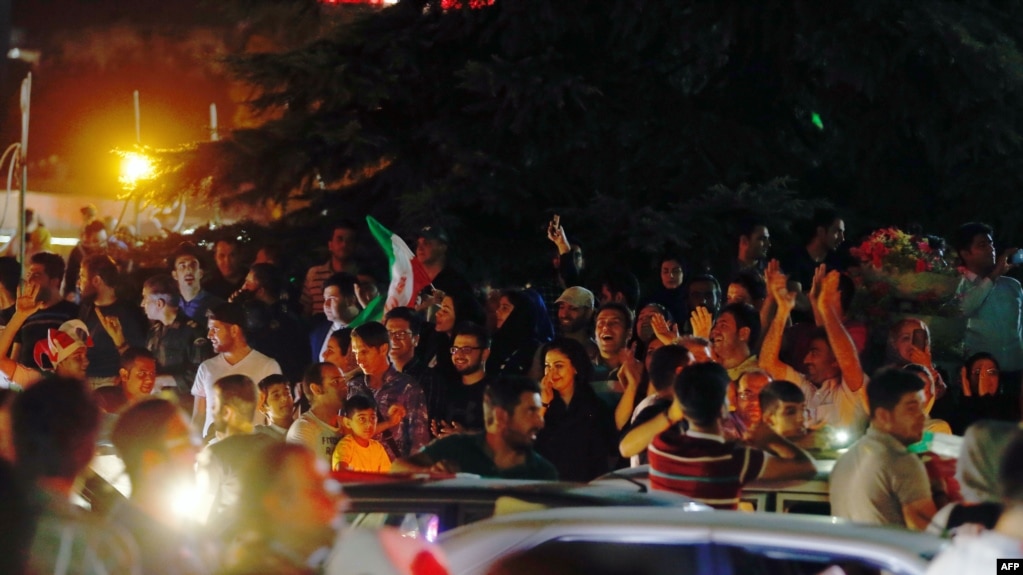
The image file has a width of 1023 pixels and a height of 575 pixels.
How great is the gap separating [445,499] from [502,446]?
131 centimetres

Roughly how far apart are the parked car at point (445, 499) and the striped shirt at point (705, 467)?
0.50 metres

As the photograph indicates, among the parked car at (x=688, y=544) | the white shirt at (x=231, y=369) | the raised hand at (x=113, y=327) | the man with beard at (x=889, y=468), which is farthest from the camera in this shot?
the raised hand at (x=113, y=327)

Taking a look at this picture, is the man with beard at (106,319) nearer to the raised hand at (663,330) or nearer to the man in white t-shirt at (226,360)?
the man in white t-shirt at (226,360)

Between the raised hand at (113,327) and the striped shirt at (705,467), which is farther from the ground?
the raised hand at (113,327)

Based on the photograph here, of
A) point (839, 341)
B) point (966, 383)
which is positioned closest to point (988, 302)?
point (966, 383)

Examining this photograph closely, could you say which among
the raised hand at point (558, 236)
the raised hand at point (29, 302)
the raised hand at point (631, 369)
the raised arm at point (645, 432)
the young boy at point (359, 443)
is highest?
the raised hand at point (558, 236)

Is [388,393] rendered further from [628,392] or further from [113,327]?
[113,327]

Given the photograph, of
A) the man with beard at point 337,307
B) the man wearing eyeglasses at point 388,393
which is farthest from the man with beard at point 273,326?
the man wearing eyeglasses at point 388,393

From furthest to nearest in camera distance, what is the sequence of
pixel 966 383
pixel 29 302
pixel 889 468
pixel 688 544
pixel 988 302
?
pixel 29 302 < pixel 988 302 < pixel 966 383 < pixel 889 468 < pixel 688 544

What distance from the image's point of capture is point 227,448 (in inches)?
267

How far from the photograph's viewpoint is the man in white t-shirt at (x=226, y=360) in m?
9.91

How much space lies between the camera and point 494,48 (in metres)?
13.4

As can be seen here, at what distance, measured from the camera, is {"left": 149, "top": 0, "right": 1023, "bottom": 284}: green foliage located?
12.4 metres

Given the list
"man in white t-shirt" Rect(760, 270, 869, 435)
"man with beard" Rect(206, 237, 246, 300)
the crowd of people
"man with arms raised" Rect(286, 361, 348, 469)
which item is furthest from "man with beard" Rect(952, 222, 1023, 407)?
"man with beard" Rect(206, 237, 246, 300)
